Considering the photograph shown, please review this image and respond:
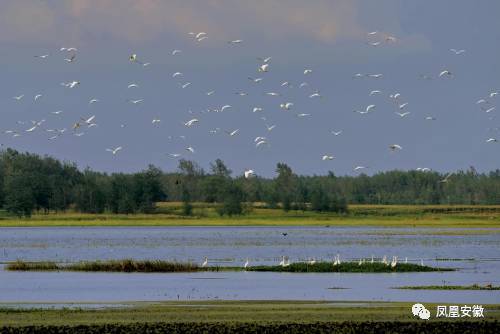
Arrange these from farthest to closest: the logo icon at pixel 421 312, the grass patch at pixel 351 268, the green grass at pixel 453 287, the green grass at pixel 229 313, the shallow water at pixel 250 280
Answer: the grass patch at pixel 351 268 → the green grass at pixel 453 287 → the shallow water at pixel 250 280 → the green grass at pixel 229 313 → the logo icon at pixel 421 312

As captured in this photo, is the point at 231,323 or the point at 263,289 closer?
the point at 231,323

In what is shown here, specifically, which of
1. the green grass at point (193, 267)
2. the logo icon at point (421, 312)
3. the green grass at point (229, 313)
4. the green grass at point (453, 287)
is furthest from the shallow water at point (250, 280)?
the logo icon at point (421, 312)

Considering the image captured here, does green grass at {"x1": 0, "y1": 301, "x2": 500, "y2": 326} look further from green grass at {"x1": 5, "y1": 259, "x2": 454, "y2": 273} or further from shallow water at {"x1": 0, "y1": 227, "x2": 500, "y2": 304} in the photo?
green grass at {"x1": 5, "y1": 259, "x2": 454, "y2": 273}

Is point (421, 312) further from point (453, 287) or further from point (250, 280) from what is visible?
point (250, 280)

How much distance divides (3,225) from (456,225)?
248 feet

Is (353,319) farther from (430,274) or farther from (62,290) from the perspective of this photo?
(430,274)

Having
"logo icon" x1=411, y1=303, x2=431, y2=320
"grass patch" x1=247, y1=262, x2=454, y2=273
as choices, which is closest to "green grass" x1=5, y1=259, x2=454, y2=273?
"grass patch" x1=247, y1=262, x2=454, y2=273

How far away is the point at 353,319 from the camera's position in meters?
39.7

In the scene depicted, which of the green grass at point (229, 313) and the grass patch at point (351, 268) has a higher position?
the grass patch at point (351, 268)

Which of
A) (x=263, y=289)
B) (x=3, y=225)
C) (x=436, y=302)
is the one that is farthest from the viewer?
(x=3, y=225)

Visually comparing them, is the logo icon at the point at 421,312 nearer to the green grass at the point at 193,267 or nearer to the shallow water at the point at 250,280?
the shallow water at the point at 250,280

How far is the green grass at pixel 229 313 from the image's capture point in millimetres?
39938

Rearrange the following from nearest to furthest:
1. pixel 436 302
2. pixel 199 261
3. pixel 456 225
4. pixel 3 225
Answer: pixel 436 302
pixel 199 261
pixel 456 225
pixel 3 225

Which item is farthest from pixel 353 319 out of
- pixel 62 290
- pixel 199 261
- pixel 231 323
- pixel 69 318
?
pixel 199 261
